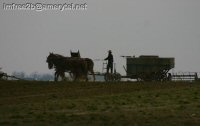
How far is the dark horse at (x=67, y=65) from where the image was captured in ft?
137

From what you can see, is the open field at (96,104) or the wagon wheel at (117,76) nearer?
the open field at (96,104)

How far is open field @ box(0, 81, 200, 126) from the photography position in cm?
1992

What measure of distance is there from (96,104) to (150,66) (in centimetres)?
2530

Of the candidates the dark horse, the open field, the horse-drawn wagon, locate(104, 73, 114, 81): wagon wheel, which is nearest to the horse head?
the dark horse

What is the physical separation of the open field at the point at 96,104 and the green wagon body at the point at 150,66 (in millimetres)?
14728

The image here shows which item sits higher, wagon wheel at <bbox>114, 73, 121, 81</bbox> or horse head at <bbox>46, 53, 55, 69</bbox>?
horse head at <bbox>46, 53, 55, 69</bbox>

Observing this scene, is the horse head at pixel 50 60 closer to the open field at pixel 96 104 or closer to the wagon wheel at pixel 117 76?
the open field at pixel 96 104

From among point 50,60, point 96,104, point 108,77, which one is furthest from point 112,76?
point 96,104

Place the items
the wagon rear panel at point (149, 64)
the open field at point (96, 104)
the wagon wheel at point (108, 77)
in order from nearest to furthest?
the open field at point (96, 104) → the wagon wheel at point (108, 77) → the wagon rear panel at point (149, 64)

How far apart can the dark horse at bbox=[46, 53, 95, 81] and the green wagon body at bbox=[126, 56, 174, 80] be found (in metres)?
8.10

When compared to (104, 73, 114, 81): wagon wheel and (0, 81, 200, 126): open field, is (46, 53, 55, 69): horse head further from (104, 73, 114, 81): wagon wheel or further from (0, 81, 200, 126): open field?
(0, 81, 200, 126): open field

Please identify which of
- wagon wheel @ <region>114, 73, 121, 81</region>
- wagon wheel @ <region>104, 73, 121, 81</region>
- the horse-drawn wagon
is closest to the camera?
wagon wheel @ <region>104, 73, 121, 81</region>

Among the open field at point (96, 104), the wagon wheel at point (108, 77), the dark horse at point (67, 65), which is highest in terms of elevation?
the dark horse at point (67, 65)

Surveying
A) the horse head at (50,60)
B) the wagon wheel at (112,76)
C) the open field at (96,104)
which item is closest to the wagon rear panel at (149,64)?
the wagon wheel at (112,76)
